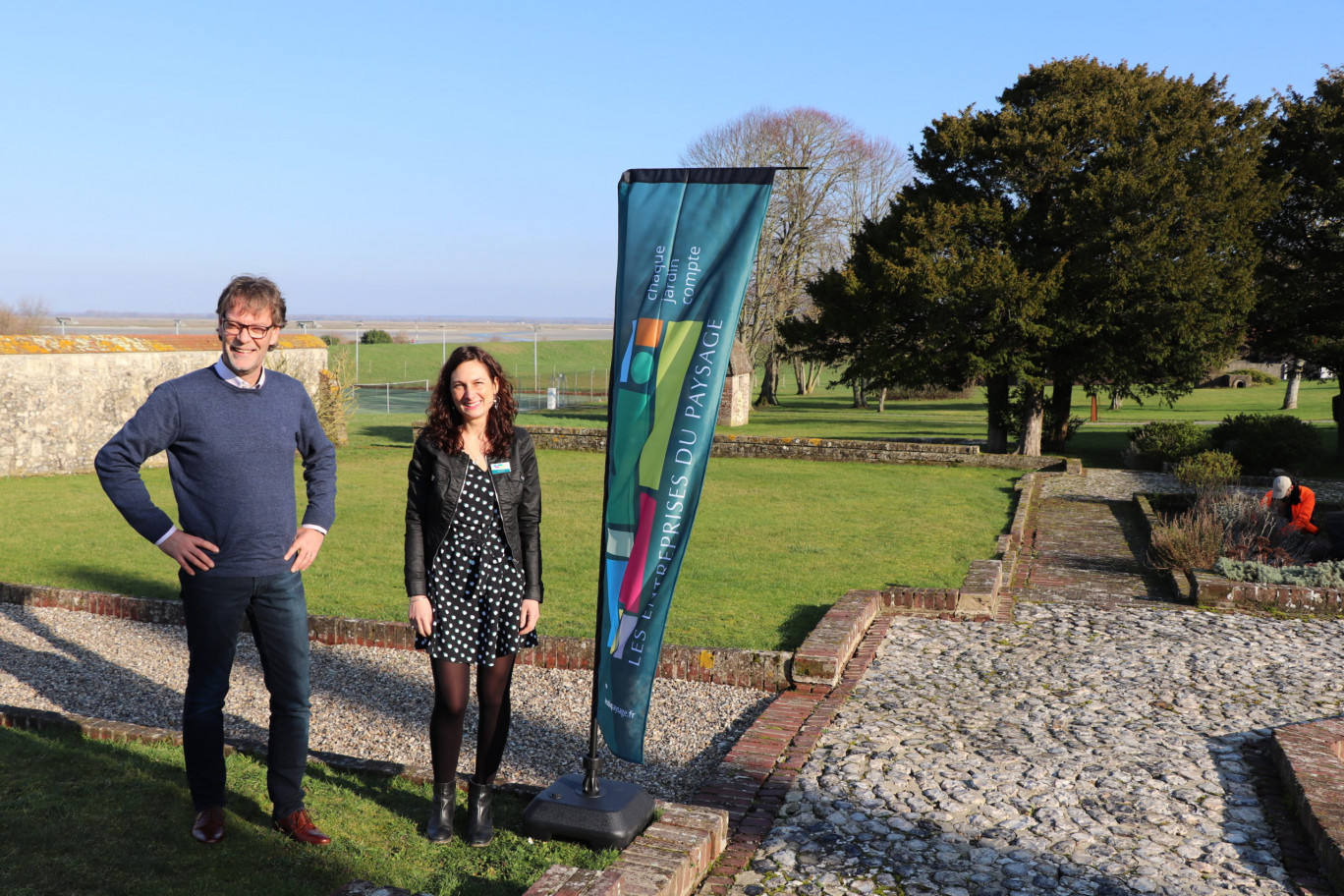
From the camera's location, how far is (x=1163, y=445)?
2177cm

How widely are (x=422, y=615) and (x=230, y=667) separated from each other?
31.3 inches

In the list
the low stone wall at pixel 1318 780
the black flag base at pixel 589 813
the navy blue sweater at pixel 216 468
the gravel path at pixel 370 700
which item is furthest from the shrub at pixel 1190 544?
the navy blue sweater at pixel 216 468

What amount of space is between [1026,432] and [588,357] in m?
62.9

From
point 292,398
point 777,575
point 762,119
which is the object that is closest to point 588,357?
point 762,119

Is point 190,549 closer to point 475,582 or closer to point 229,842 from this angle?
point 475,582

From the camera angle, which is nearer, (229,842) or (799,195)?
(229,842)

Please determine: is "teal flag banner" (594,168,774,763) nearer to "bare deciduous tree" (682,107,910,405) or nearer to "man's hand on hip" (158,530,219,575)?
"man's hand on hip" (158,530,219,575)

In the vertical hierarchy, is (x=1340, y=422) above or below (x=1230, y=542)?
above

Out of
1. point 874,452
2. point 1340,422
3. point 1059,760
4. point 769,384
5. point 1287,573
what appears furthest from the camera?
point 769,384

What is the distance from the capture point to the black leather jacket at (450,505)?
161 inches

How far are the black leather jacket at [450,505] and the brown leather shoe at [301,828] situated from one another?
982mm

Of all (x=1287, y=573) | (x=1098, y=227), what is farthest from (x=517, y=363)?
(x=1287, y=573)

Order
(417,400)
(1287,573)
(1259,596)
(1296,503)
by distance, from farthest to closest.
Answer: (417,400)
(1296,503)
(1287,573)
(1259,596)

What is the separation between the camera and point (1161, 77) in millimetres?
23281
